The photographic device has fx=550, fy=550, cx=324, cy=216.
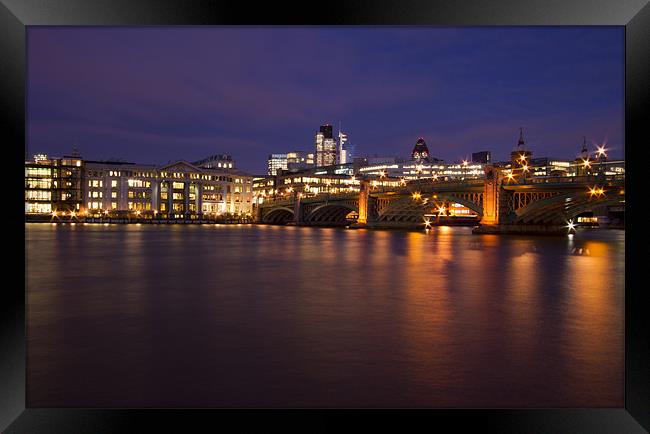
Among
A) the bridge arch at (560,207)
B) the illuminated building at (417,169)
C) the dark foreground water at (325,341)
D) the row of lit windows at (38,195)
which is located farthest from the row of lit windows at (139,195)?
the dark foreground water at (325,341)

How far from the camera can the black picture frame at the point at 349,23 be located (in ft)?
15.2

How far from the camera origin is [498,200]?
4922cm


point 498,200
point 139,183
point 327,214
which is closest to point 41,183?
point 139,183

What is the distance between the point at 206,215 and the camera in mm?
107688

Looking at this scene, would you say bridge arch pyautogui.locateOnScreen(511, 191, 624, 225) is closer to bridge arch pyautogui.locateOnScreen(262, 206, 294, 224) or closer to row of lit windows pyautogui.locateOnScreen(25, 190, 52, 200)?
bridge arch pyautogui.locateOnScreen(262, 206, 294, 224)

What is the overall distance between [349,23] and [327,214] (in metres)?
86.0

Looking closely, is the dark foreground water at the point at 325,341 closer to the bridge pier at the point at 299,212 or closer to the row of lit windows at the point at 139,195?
the bridge pier at the point at 299,212

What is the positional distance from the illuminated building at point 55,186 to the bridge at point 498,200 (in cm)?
4595

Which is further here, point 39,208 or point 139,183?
point 139,183

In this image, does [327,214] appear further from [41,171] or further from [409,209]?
[41,171]

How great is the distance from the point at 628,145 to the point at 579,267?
1951 cm

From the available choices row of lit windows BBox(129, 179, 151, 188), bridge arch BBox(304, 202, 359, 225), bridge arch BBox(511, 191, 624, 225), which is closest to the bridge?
bridge arch BBox(511, 191, 624, 225)

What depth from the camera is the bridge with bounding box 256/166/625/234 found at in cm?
4231

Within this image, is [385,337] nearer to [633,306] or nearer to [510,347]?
[510,347]
